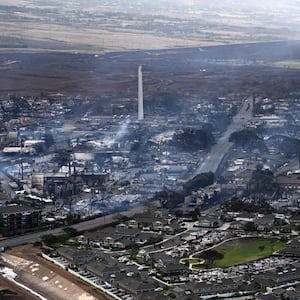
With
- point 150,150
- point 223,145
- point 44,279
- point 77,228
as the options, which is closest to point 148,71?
point 223,145

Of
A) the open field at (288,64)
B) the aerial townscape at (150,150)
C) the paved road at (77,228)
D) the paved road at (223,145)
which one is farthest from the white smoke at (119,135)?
the open field at (288,64)

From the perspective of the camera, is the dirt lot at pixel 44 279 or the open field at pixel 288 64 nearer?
the dirt lot at pixel 44 279

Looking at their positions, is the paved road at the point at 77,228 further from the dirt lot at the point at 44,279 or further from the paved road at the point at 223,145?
the paved road at the point at 223,145

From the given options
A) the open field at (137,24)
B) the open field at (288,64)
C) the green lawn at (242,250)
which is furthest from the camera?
the open field at (288,64)

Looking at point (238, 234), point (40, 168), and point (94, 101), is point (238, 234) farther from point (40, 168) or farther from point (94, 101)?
point (94, 101)

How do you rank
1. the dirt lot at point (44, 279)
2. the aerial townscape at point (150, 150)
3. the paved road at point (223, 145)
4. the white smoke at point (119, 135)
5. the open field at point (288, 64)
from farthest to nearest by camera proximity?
the open field at point (288, 64), the white smoke at point (119, 135), the paved road at point (223, 145), the aerial townscape at point (150, 150), the dirt lot at point (44, 279)

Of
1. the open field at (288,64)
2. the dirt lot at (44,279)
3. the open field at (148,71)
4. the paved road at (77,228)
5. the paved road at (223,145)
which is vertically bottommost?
the open field at (288,64)

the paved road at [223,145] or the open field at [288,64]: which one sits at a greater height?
the paved road at [223,145]

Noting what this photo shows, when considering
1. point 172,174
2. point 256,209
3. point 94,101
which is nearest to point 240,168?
point 172,174
